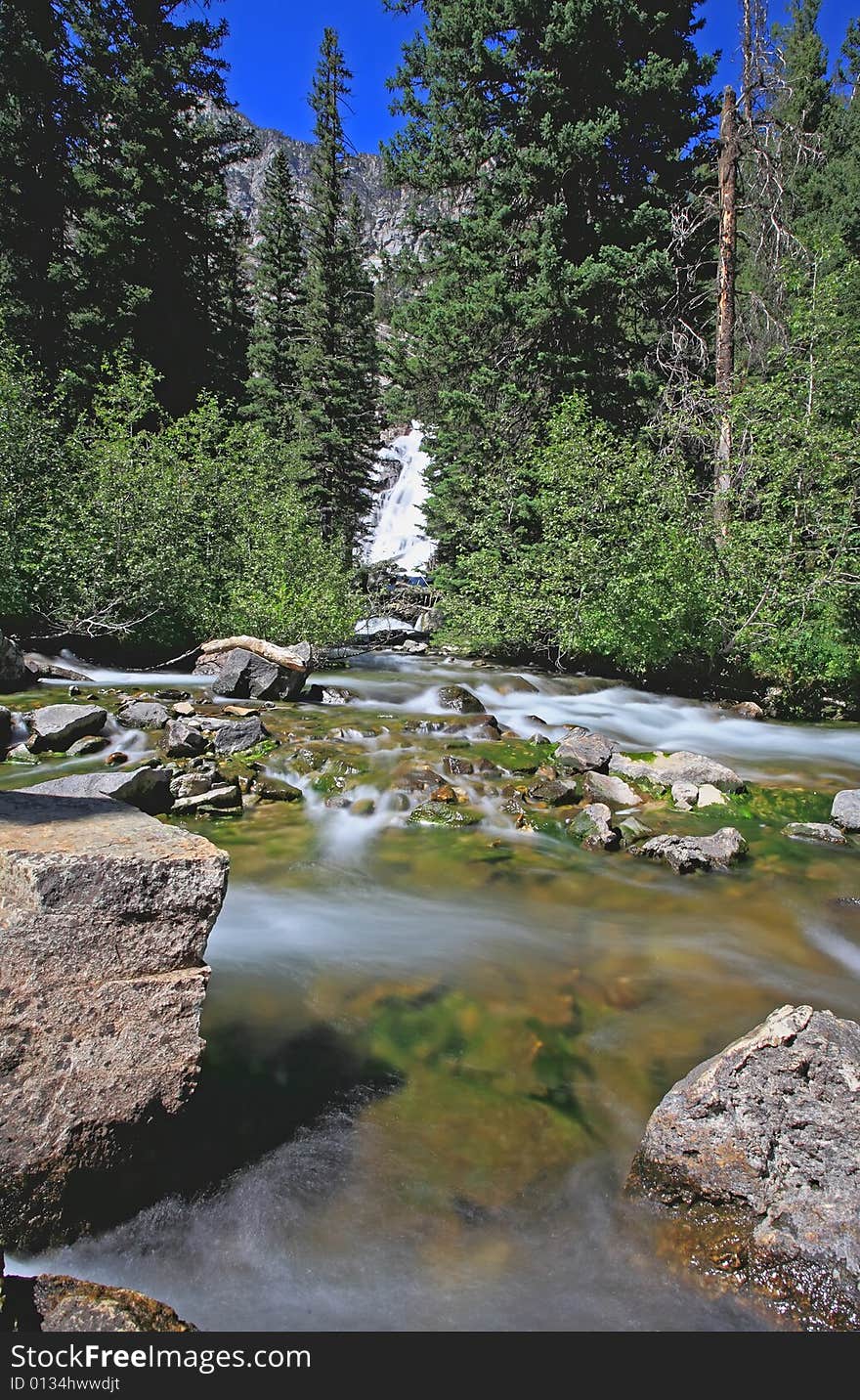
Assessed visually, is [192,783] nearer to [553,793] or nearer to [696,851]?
[553,793]

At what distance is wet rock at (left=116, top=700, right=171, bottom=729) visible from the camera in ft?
29.3

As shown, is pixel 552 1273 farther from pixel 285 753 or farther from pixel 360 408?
pixel 360 408

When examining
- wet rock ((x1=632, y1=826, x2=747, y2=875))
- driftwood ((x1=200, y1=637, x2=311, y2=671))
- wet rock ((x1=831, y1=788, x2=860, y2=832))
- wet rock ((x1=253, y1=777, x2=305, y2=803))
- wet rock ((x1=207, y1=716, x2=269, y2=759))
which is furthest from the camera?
driftwood ((x1=200, y1=637, x2=311, y2=671))

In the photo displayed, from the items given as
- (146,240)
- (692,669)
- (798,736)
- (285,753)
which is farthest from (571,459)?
(146,240)

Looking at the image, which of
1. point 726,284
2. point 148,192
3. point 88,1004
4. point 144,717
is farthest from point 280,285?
point 88,1004

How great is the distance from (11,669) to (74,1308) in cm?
1075

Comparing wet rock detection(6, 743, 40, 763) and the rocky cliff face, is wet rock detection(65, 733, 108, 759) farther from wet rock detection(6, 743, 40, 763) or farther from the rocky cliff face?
the rocky cliff face

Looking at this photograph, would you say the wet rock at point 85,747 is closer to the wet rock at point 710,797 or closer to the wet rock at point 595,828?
the wet rock at point 595,828

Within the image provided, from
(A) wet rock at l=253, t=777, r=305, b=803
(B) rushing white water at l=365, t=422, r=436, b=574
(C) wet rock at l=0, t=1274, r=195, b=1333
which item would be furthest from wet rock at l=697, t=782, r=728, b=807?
(B) rushing white water at l=365, t=422, r=436, b=574

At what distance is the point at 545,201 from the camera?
1745 cm

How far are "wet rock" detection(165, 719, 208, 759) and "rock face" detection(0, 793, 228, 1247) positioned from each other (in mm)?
5463

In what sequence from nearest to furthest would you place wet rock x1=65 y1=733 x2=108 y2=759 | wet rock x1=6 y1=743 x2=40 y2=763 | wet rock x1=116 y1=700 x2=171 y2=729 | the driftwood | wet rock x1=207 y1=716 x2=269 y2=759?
1. wet rock x1=6 y1=743 x2=40 y2=763
2. wet rock x1=65 y1=733 x2=108 y2=759
3. wet rock x1=207 y1=716 x2=269 y2=759
4. wet rock x1=116 y1=700 x2=171 y2=729
5. the driftwood
